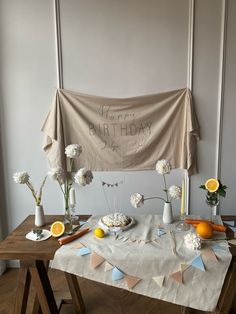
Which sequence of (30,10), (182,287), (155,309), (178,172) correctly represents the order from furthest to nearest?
1. (178,172)
2. (30,10)
3. (155,309)
4. (182,287)

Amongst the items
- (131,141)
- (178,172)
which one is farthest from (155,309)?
(131,141)

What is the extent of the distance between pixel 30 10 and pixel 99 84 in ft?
2.68

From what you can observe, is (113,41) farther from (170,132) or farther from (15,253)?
(15,253)

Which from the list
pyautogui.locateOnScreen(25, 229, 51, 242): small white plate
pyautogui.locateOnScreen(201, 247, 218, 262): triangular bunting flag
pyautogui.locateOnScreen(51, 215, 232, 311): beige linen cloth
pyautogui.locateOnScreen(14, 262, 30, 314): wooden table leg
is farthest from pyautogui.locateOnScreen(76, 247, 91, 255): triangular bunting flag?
pyautogui.locateOnScreen(201, 247, 218, 262): triangular bunting flag

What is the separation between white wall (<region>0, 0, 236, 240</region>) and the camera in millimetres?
2186

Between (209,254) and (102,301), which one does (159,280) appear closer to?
(209,254)

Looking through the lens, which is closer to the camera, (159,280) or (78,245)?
(159,280)

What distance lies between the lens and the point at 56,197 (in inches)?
96.0

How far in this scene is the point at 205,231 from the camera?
4.77ft

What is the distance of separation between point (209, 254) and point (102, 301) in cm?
110

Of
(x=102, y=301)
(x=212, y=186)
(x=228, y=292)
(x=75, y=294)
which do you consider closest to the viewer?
(x=228, y=292)

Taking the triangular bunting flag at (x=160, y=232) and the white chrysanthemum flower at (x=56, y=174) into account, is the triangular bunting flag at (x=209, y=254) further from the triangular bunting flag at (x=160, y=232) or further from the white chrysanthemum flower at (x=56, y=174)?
the white chrysanthemum flower at (x=56, y=174)

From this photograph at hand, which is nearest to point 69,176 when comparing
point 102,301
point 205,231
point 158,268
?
point 158,268

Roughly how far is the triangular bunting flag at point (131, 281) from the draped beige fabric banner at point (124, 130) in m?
1.13
